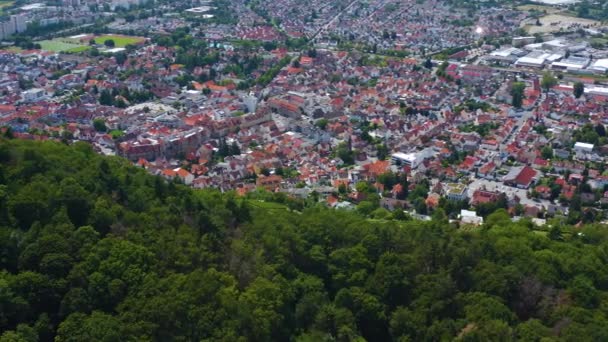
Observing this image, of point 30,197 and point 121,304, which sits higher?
point 30,197

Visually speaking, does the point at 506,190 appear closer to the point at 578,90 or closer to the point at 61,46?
the point at 578,90

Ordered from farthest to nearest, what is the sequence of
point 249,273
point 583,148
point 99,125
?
point 99,125
point 583,148
point 249,273

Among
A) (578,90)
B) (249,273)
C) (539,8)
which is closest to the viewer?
(249,273)

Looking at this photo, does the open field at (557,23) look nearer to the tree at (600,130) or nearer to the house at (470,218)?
the tree at (600,130)

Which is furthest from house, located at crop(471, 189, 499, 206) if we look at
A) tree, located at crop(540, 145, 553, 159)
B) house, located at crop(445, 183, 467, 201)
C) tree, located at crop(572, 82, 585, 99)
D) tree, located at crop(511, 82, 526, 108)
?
tree, located at crop(572, 82, 585, 99)

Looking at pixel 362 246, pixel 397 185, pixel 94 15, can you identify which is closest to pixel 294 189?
pixel 397 185

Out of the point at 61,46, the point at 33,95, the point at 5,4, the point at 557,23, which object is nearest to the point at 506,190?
the point at 33,95

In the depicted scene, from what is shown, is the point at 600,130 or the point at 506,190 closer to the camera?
the point at 506,190

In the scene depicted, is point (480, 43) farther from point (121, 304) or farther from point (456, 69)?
point (121, 304)
